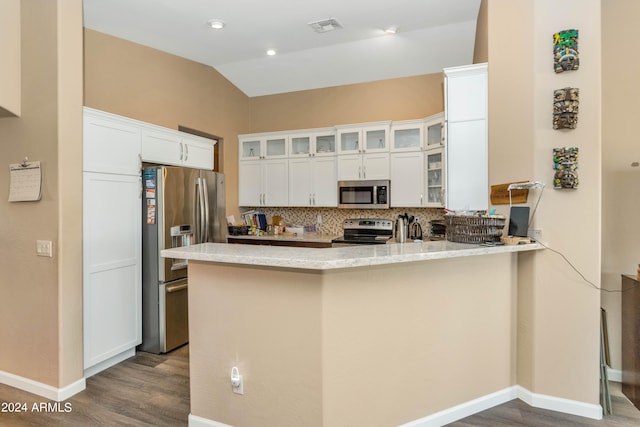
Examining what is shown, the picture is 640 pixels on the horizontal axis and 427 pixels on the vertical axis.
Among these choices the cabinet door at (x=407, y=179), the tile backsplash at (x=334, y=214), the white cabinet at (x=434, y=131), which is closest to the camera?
the white cabinet at (x=434, y=131)

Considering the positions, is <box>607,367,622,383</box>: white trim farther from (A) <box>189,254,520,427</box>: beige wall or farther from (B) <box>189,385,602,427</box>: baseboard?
(A) <box>189,254,520,427</box>: beige wall

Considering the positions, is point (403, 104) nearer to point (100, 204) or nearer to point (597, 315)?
point (597, 315)

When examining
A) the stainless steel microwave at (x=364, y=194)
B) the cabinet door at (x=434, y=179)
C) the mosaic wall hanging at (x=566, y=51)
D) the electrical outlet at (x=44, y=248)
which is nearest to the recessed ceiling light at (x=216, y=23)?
the stainless steel microwave at (x=364, y=194)

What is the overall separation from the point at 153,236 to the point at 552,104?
3392mm

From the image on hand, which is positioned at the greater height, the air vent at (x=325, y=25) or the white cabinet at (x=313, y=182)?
Result: the air vent at (x=325, y=25)

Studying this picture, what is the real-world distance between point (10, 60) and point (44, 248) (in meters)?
1.42

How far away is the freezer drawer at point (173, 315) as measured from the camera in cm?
338

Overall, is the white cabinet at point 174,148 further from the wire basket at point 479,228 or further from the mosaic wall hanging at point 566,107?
the mosaic wall hanging at point 566,107

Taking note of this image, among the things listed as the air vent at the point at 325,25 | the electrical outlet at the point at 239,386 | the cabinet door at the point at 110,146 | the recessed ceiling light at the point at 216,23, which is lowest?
the electrical outlet at the point at 239,386

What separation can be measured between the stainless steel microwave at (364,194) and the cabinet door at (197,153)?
1737 millimetres

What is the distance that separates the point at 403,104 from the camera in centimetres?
490

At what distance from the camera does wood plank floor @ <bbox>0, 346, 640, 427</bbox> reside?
2.32 meters

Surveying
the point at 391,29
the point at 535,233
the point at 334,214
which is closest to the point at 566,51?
the point at 535,233

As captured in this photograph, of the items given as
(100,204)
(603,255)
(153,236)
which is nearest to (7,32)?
(100,204)
